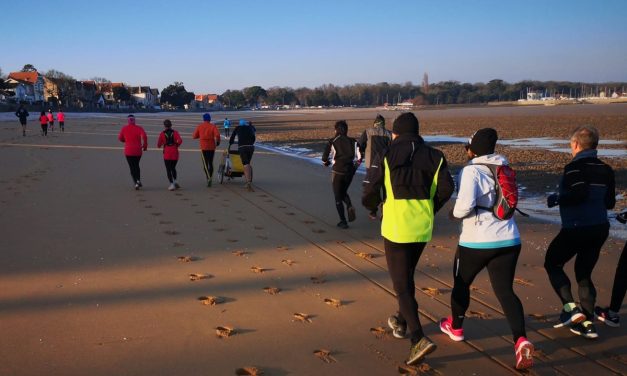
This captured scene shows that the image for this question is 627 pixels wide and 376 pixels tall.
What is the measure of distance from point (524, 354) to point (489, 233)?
33.9 inches

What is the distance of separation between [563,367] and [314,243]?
3913mm

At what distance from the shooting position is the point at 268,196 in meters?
11.2

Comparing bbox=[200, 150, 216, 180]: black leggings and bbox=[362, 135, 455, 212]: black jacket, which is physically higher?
bbox=[362, 135, 455, 212]: black jacket

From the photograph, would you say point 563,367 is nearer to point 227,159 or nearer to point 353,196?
point 353,196

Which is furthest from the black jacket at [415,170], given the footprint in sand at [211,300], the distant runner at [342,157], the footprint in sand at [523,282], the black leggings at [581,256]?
the distant runner at [342,157]

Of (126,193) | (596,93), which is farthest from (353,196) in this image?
(596,93)

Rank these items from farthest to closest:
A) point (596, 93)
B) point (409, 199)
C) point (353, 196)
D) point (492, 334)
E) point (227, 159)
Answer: point (596, 93) < point (227, 159) < point (353, 196) < point (492, 334) < point (409, 199)

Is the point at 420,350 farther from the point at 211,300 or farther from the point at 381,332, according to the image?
the point at 211,300

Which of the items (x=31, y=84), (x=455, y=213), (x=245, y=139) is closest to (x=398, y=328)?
(x=455, y=213)

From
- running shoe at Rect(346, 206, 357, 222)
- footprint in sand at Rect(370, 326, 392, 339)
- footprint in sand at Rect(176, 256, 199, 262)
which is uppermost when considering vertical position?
running shoe at Rect(346, 206, 357, 222)

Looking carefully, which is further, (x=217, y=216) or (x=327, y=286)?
(x=217, y=216)

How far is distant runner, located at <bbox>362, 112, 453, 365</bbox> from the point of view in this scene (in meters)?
3.66

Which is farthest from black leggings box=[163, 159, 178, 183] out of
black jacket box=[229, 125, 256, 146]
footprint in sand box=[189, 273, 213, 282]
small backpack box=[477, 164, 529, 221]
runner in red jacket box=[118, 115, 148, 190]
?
small backpack box=[477, 164, 529, 221]

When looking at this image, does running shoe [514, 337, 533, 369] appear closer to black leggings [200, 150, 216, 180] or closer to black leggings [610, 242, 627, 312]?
black leggings [610, 242, 627, 312]
